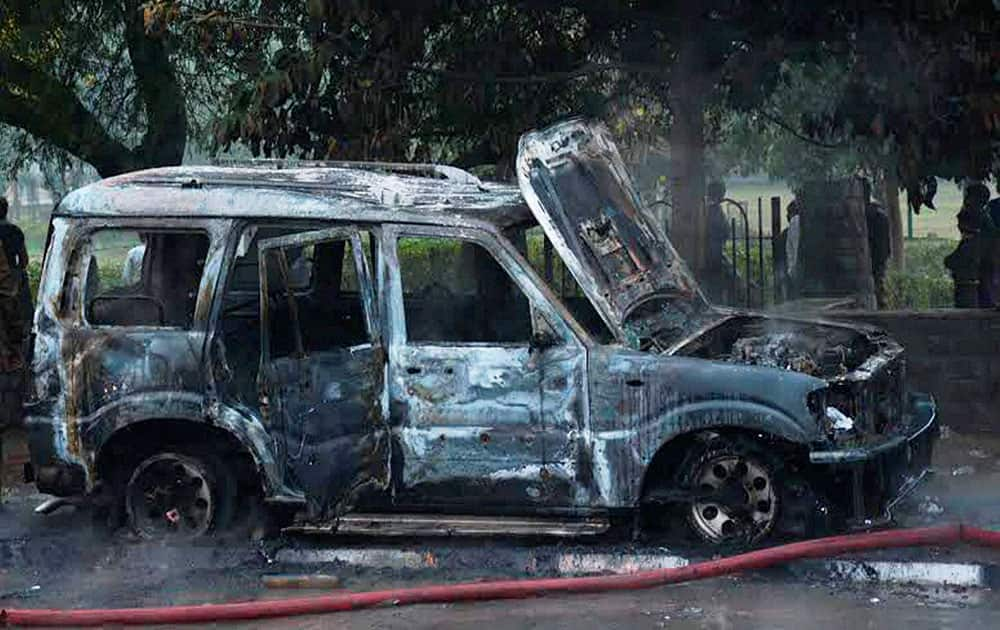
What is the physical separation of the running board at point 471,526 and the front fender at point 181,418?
1.64 ft

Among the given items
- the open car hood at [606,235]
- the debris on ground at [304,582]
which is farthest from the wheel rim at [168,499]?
the open car hood at [606,235]

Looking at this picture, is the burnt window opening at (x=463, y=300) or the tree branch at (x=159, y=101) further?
the tree branch at (x=159, y=101)

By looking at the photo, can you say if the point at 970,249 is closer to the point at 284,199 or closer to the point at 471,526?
the point at 471,526

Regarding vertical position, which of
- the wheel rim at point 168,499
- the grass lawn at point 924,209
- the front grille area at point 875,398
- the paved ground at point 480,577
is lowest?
the paved ground at point 480,577

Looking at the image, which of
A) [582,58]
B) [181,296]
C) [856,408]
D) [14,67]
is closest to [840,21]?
[582,58]

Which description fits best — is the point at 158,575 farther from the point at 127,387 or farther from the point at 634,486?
the point at 634,486

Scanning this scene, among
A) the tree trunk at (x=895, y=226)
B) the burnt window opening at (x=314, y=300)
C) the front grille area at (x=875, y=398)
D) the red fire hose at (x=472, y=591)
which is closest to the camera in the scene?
the red fire hose at (x=472, y=591)

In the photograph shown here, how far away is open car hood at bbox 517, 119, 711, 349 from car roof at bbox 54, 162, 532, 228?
331 mm

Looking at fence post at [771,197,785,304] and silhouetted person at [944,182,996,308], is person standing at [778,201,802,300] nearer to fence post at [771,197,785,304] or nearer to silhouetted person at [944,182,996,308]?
fence post at [771,197,785,304]

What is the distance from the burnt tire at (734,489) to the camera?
7586 mm

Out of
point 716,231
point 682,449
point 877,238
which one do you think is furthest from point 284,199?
point 877,238

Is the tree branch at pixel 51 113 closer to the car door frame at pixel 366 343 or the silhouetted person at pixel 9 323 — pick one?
the silhouetted person at pixel 9 323

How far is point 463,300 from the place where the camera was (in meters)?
8.24

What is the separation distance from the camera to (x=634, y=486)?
7.60 meters
